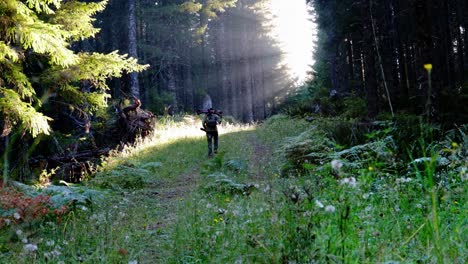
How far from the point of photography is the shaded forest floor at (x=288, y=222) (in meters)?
2.67

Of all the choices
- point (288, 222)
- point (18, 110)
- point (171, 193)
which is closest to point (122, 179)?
point (171, 193)

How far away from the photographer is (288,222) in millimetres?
2979

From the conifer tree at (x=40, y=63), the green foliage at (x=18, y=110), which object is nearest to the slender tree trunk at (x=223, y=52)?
the conifer tree at (x=40, y=63)

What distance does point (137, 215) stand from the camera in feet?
19.6

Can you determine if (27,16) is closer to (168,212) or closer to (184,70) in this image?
(168,212)

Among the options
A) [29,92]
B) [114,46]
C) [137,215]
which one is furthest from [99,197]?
[114,46]

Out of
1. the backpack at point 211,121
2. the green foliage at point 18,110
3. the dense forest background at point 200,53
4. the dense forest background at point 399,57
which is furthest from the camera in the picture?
the dense forest background at point 200,53

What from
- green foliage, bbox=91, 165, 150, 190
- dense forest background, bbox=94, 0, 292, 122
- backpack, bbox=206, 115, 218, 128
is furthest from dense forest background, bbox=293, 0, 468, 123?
dense forest background, bbox=94, 0, 292, 122

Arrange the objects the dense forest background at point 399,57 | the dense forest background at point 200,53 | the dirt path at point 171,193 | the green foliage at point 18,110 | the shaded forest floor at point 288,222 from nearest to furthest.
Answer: the shaded forest floor at point 288,222 → the dirt path at point 171,193 → the green foliage at point 18,110 → the dense forest background at point 399,57 → the dense forest background at point 200,53

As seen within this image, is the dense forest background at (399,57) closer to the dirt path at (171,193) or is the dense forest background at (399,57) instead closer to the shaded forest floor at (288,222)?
the shaded forest floor at (288,222)

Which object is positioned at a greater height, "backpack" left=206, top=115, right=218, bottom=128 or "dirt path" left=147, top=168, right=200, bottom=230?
"backpack" left=206, top=115, right=218, bottom=128

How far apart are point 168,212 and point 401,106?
15.0m

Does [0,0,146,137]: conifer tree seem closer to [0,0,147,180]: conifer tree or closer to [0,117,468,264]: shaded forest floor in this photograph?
[0,0,147,180]: conifer tree

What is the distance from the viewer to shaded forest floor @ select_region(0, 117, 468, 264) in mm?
2666
